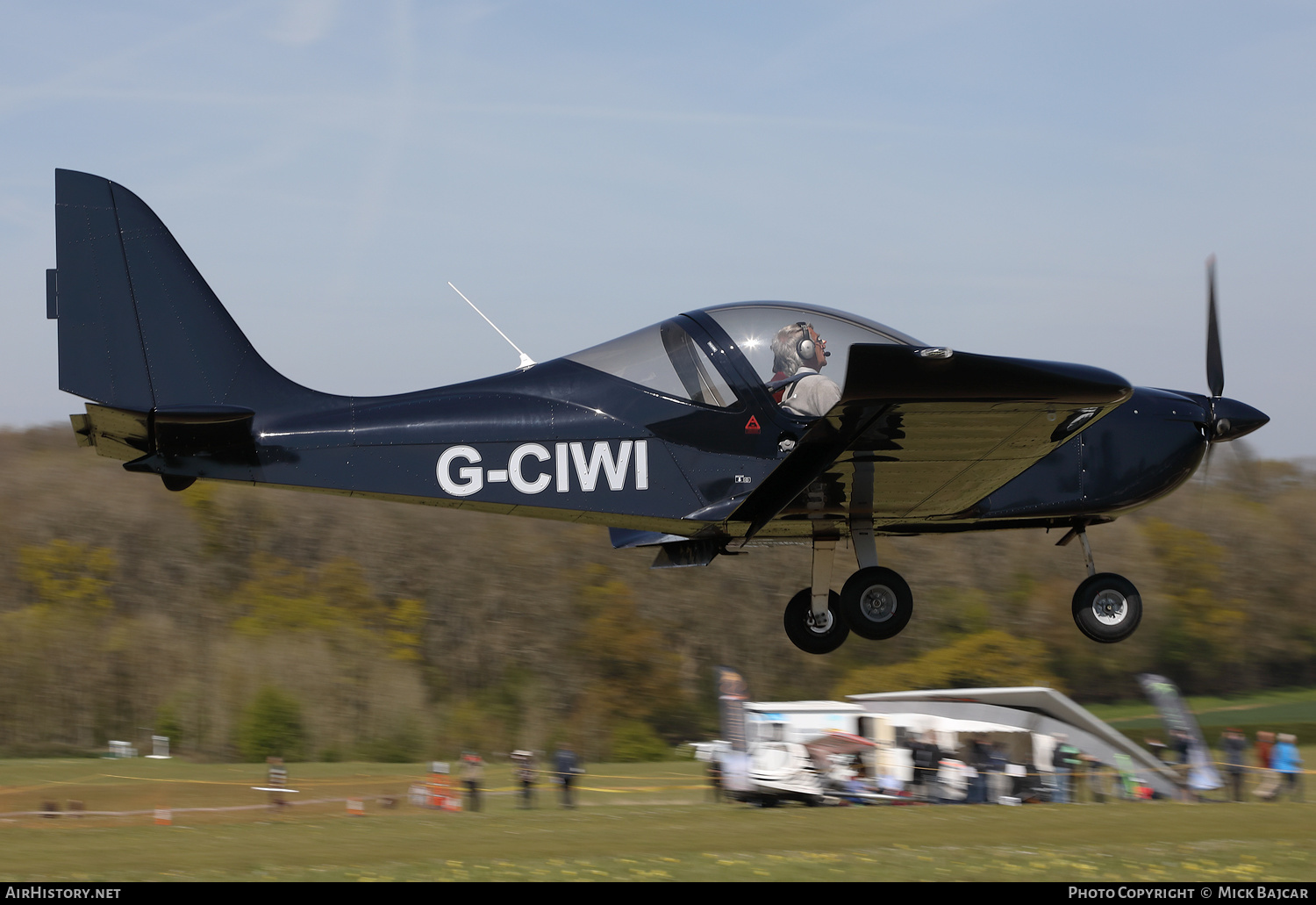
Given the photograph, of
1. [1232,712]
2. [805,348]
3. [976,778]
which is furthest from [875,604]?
[1232,712]

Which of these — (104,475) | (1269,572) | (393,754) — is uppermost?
(104,475)

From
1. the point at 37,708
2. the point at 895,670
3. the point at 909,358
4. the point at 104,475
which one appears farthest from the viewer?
the point at 104,475

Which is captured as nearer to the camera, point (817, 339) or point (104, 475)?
point (817, 339)

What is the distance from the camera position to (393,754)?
1544 inches

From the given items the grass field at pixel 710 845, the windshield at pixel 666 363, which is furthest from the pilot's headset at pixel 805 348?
the grass field at pixel 710 845

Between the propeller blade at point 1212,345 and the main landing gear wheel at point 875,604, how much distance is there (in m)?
3.27

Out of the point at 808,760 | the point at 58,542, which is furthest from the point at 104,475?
the point at 808,760

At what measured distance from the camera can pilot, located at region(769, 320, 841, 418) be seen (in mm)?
9875

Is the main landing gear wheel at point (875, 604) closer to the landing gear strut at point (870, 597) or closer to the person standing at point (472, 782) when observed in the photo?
the landing gear strut at point (870, 597)

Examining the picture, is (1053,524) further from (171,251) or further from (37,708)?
(37,708)

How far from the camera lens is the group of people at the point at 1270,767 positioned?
2141cm

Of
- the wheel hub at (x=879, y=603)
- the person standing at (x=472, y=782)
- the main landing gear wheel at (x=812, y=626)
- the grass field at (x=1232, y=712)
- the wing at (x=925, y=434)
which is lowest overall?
the grass field at (x=1232, y=712)

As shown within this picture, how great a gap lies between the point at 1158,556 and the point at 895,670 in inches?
480

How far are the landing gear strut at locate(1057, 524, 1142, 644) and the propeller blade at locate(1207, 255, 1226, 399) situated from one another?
5.53ft
